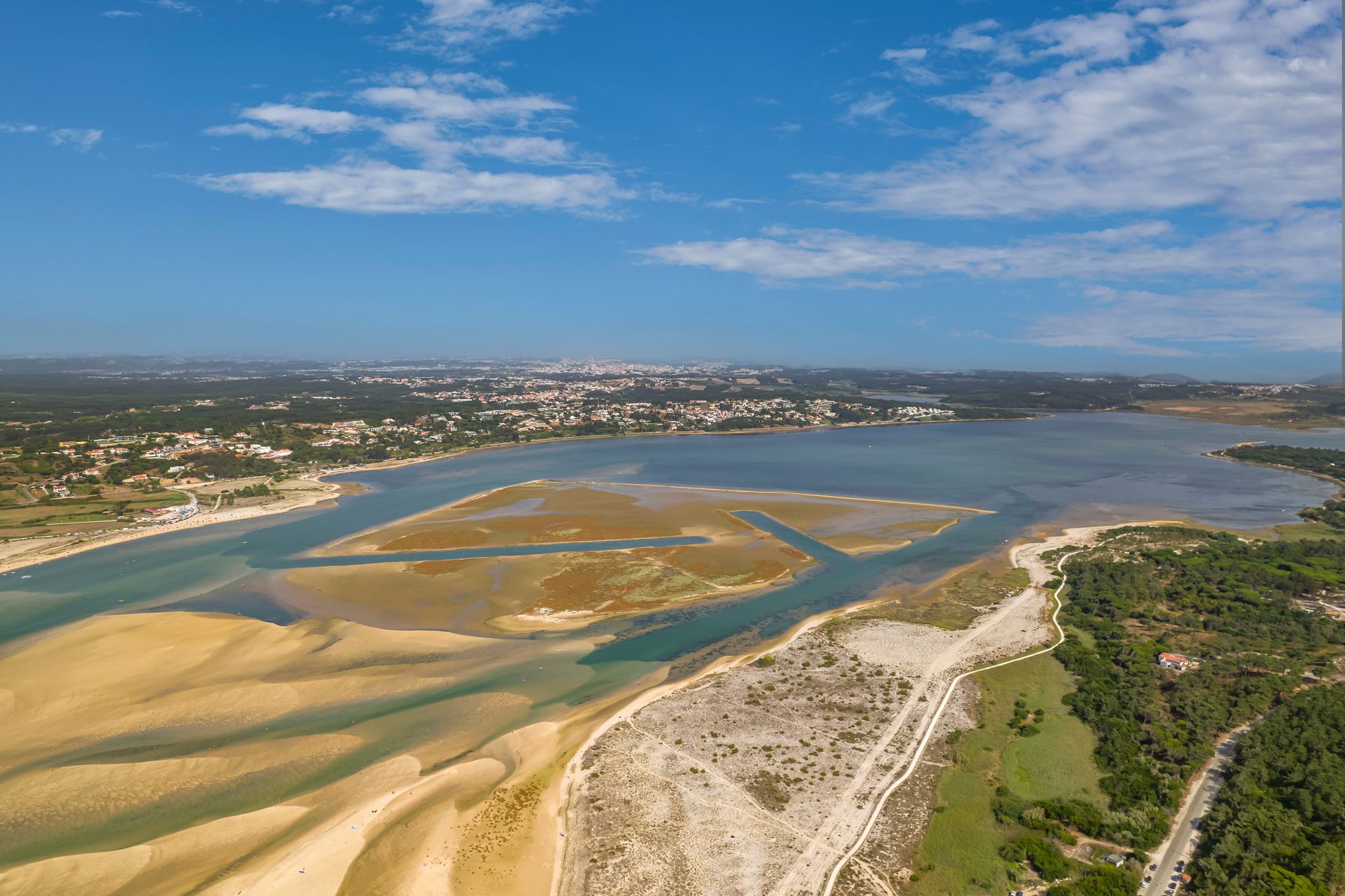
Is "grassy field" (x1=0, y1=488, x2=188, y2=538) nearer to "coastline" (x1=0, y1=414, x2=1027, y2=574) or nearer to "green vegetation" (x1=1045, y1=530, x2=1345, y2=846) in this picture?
"coastline" (x1=0, y1=414, x2=1027, y2=574)

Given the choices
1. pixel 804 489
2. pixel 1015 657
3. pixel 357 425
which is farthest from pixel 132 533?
pixel 1015 657

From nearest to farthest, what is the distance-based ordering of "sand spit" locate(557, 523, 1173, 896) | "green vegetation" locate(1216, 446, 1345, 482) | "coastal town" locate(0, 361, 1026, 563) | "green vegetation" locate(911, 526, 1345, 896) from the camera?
"green vegetation" locate(911, 526, 1345, 896), "sand spit" locate(557, 523, 1173, 896), "coastal town" locate(0, 361, 1026, 563), "green vegetation" locate(1216, 446, 1345, 482)

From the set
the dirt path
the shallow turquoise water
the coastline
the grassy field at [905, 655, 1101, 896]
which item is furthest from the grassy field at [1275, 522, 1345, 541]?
the coastline

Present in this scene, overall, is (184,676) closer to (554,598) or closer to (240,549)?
(554,598)

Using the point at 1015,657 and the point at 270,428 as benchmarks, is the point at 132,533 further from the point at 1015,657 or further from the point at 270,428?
the point at 1015,657

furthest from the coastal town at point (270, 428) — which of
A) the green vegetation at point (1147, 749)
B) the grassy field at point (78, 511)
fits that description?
the green vegetation at point (1147, 749)

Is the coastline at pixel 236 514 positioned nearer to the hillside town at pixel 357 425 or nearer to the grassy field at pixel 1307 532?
the hillside town at pixel 357 425
